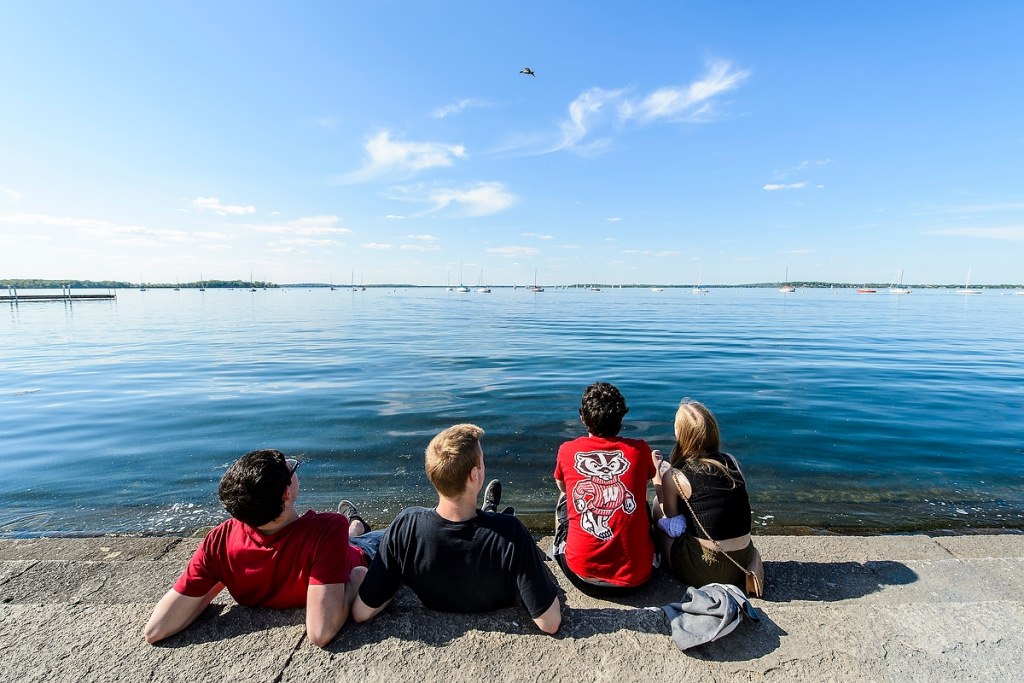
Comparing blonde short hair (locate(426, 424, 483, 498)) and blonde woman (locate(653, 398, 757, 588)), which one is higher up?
blonde short hair (locate(426, 424, 483, 498))

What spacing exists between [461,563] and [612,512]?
1.23 meters

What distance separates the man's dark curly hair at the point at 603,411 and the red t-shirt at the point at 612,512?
4.1 inches

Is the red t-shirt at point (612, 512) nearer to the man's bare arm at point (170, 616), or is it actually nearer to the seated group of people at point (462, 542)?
the seated group of people at point (462, 542)

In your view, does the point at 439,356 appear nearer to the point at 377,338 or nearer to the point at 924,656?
the point at 377,338

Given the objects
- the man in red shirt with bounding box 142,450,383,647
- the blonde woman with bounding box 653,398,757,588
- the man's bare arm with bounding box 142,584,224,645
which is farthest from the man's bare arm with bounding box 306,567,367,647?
the blonde woman with bounding box 653,398,757,588

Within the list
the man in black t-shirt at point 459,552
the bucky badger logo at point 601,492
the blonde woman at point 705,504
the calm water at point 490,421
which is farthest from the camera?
the calm water at point 490,421

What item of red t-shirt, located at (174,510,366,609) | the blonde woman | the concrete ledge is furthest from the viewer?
the blonde woman

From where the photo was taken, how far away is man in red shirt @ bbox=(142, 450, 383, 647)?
113 inches

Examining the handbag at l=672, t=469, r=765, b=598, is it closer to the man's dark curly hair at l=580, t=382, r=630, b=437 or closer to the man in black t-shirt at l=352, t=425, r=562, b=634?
the man's dark curly hair at l=580, t=382, r=630, b=437

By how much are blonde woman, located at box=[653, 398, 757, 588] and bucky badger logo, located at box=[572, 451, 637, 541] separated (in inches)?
21.9

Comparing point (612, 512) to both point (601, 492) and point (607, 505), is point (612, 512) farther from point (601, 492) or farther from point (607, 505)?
point (601, 492)

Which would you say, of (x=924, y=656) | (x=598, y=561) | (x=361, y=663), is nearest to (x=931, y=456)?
(x=924, y=656)

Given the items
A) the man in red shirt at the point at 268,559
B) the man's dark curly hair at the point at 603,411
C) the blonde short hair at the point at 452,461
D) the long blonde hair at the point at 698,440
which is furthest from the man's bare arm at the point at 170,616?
the long blonde hair at the point at 698,440

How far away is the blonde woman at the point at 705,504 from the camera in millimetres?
3730
